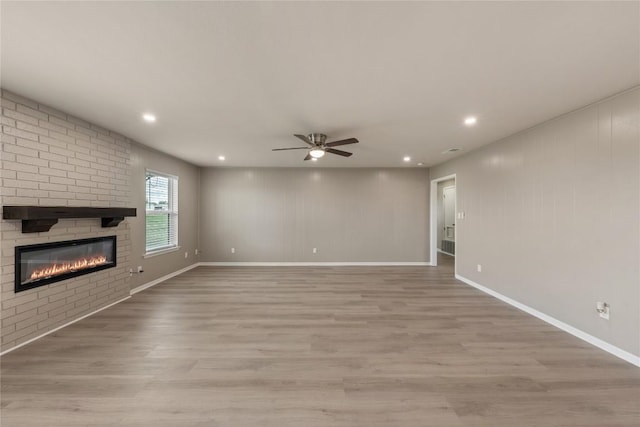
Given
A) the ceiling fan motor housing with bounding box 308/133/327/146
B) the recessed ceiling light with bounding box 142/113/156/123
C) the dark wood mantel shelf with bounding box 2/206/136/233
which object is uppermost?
the recessed ceiling light with bounding box 142/113/156/123

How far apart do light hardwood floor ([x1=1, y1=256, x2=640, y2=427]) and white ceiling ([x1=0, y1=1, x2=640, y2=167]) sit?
101 inches

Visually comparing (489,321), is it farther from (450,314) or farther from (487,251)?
(487,251)

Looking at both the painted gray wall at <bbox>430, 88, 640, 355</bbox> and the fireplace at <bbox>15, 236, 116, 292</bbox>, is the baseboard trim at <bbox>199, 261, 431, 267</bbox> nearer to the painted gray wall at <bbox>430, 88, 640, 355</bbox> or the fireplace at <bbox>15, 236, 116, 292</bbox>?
the painted gray wall at <bbox>430, 88, 640, 355</bbox>

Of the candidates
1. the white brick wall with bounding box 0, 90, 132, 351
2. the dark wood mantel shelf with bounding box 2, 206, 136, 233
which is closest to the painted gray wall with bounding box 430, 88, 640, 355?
the dark wood mantel shelf with bounding box 2, 206, 136, 233

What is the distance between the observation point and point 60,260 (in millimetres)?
3008

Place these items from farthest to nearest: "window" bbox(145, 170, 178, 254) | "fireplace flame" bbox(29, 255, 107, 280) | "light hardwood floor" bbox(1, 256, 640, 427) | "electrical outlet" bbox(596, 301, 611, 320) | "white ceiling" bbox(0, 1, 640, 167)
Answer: "window" bbox(145, 170, 178, 254), "fireplace flame" bbox(29, 255, 107, 280), "electrical outlet" bbox(596, 301, 611, 320), "light hardwood floor" bbox(1, 256, 640, 427), "white ceiling" bbox(0, 1, 640, 167)

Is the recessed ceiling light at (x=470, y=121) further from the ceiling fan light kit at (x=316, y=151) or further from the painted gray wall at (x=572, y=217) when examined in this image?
the ceiling fan light kit at (x=316, y=151)

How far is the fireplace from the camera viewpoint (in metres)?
2.62

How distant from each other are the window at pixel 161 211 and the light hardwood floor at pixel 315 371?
162cm

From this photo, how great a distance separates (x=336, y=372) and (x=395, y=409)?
56 centimetres

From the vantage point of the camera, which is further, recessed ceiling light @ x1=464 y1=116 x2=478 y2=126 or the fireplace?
recessed ceiling light @ x1=464 y1=116 x2=478 y2=126

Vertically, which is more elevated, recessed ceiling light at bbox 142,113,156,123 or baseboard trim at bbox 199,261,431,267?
recessed ceiling light at bbox 142,113,156,123

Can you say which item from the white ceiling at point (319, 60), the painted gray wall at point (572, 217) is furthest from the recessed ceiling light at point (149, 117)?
the painted gray wall at point (572, 217)

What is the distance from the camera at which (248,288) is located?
4.66m
